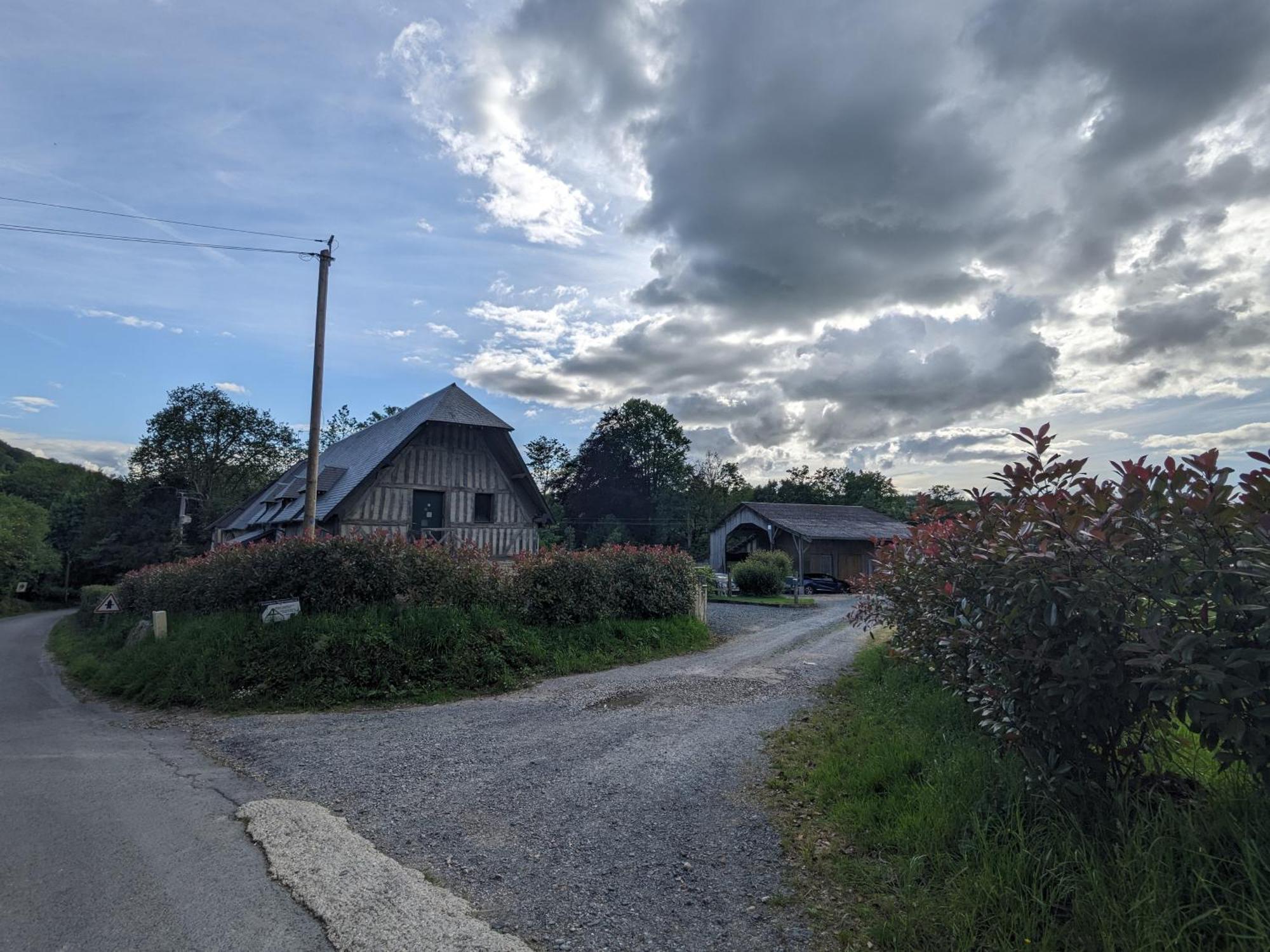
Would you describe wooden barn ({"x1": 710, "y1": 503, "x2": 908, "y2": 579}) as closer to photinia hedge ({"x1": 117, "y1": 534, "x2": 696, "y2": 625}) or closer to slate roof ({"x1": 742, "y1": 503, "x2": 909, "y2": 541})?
slate roof ({"x1": 742, "y1": 503, "x2": 909, "y2": 541})

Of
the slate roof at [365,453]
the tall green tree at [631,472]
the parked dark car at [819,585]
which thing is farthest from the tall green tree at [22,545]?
the parked dark car at [819,585]

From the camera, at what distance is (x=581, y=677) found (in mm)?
10734

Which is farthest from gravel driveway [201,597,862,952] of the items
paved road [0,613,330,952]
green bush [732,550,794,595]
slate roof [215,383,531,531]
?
green bush [732,550,794,595]

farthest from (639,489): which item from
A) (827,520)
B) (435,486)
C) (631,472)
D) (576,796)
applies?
(576,796)

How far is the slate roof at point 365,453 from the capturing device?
2102cm

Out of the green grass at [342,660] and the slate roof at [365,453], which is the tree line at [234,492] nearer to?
the slate roof at [365,453]

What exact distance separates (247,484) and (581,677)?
Answer: 156 ft

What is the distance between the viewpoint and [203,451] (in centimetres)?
4881

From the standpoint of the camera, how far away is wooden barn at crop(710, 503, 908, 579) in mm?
35031

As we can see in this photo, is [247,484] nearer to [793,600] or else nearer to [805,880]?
[793,600]

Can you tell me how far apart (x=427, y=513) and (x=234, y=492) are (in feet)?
113

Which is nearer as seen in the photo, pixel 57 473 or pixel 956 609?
pixel 956 609

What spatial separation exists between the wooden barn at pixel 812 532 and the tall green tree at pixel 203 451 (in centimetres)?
3470

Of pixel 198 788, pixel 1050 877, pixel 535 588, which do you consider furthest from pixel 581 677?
pixel 1050 877
